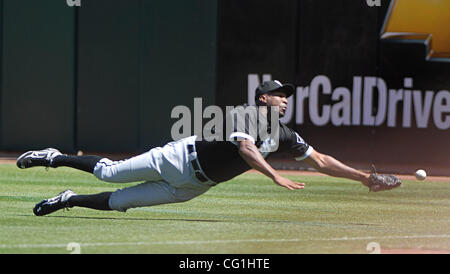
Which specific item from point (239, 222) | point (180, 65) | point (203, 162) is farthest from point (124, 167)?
point (180, 65)

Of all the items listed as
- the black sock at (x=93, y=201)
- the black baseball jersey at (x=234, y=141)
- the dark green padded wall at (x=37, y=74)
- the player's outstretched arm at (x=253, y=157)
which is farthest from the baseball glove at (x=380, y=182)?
the dark green padded wall at (x=37, y=74)

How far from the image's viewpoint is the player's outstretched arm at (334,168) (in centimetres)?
967

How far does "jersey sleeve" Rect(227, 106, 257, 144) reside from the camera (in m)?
8.92

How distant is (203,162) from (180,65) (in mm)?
11728

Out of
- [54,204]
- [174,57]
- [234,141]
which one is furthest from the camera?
[174,57]

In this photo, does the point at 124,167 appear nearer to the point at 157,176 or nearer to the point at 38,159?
the point at 157,176

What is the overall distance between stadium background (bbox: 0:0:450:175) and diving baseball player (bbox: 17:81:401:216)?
10864 mm

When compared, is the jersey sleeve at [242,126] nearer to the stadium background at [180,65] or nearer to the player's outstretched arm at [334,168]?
the player's outstretched arm at [334,168]

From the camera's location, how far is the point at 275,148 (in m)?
9.41

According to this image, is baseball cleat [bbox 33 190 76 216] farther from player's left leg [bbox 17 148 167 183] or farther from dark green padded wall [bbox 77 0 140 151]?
dark green padded wall [bbox 77 0 140 151]

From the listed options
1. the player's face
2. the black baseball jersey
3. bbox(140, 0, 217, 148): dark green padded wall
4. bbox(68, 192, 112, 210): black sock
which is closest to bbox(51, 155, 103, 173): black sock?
bbox(68, 192, 112, 210): black sock

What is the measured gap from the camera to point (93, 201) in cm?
959

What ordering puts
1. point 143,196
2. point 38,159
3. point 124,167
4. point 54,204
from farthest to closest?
point 38,159 < point 54,204 < point 143,196 < point 124,167
